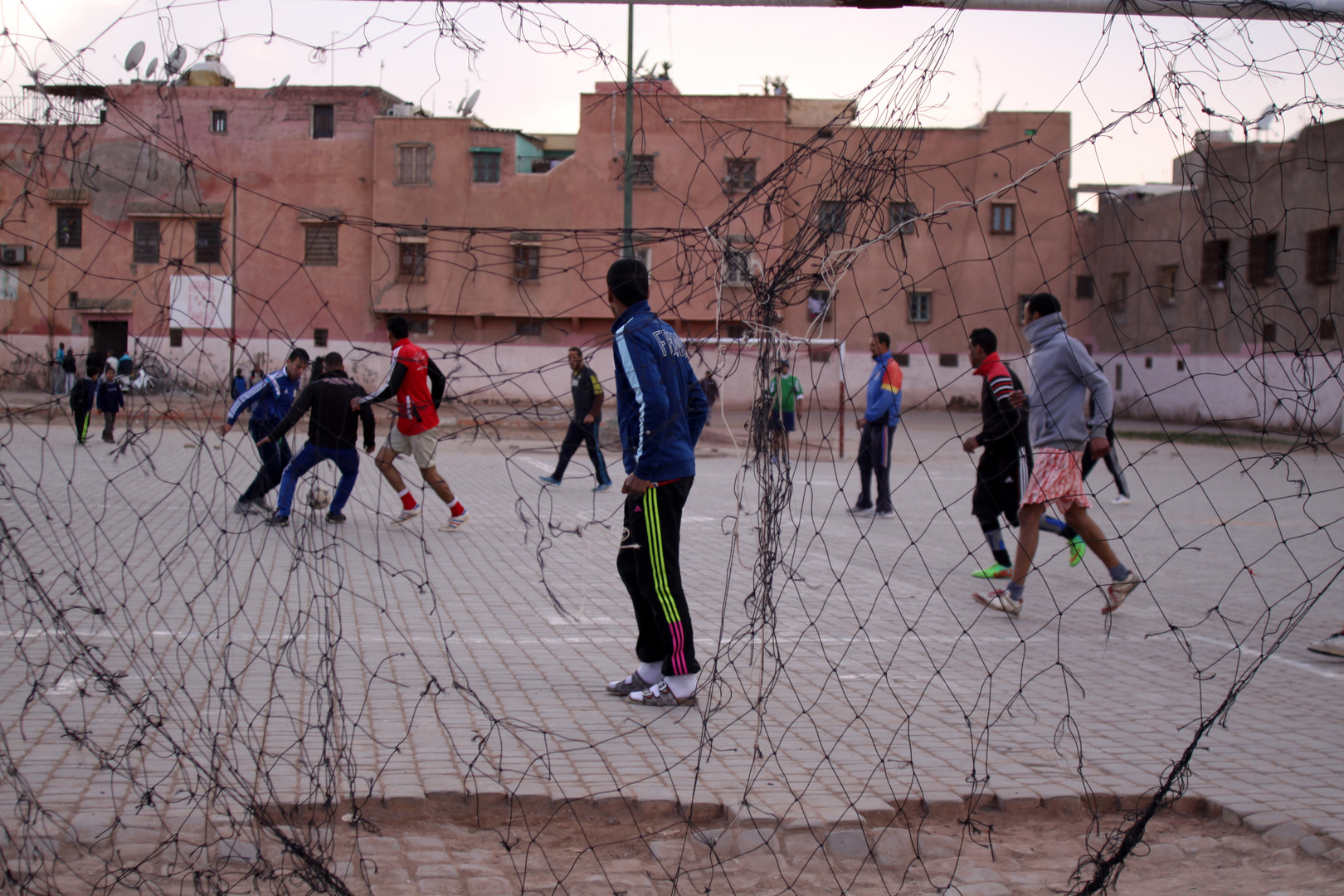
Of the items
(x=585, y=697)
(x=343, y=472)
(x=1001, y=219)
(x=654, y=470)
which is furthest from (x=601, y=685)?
(x=1001, y=219)

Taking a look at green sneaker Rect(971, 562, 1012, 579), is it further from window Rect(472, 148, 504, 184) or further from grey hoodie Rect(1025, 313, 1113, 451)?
window Rect(472, 148, 504, 184)

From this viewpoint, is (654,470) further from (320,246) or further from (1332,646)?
(320,246)

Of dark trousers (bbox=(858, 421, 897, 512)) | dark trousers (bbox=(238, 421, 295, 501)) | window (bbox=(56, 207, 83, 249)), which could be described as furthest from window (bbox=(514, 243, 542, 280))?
dark trousers (bbox=(858, 421, 897, 512))

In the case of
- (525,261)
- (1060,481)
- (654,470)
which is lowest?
(1060,481)

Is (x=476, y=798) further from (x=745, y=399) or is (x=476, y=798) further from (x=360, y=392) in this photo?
(x=745, y=399)

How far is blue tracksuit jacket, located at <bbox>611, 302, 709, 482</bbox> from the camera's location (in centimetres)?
421

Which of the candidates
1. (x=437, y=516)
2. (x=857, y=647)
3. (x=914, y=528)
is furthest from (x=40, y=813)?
(x=914, y=528)

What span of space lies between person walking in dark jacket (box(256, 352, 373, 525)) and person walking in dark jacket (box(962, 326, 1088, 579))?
421 cm

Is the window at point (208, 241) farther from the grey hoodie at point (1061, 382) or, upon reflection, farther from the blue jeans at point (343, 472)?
the blue jeans at point (343, 472)

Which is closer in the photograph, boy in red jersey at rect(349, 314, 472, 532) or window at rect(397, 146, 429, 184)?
boy in red jersey at rect(349, 314, 472, 532)

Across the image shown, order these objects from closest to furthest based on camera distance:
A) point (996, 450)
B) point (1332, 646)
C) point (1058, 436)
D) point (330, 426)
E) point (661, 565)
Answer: point (661, 565), point (1332, 646), point (1058, 436), point (996, 450), point (330, 426)

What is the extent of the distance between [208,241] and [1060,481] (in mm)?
4905

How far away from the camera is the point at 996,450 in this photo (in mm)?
7855

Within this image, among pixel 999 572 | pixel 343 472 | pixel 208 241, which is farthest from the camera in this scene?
pixel 343 472
